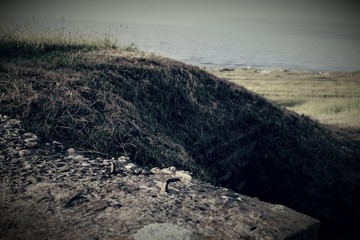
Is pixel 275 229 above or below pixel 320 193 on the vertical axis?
above

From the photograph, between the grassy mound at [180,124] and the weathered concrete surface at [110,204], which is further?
the grassy mound at [180,124]

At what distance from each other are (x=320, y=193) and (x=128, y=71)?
5801mm

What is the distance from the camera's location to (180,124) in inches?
262

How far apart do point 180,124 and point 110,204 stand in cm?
378

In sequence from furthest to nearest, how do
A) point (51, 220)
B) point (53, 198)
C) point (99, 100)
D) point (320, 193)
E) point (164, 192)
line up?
point (320, 193) → point (99, 100) → point (164, 192) → point (53, 198) → point (51, 220)

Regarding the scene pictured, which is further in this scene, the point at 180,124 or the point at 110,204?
the point at 180,124

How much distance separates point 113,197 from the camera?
316 cm

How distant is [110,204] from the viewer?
3.02 m

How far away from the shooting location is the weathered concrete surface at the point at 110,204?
2647mm

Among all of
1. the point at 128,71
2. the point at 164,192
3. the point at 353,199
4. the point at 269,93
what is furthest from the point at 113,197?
the point at 269,93

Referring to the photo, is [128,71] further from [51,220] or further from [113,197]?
[51,220]

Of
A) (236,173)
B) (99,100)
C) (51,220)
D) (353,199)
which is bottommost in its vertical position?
(353,199)

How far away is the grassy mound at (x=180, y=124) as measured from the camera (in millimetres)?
4820

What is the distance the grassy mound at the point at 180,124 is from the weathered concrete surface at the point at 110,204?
721 millimetres
